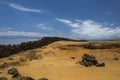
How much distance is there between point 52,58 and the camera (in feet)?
59.9

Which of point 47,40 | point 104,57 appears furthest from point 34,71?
point 47,40

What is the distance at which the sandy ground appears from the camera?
13.9 metres

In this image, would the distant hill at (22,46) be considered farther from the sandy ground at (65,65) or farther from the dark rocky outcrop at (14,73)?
the dark rocky outcrop at (14,73)

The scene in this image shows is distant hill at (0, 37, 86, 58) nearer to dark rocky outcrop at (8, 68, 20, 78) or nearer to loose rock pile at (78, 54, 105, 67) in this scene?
dark rocky outcrop at (8, 68, 20, 78)

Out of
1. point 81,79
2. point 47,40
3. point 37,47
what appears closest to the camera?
point 81,79

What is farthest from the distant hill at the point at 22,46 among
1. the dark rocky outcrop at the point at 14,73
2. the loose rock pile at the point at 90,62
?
the loose rock pile at the point at 90,62

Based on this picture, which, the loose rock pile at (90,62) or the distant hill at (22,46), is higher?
the distant hill at (22,46)

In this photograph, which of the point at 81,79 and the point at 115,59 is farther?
the point at 115,59

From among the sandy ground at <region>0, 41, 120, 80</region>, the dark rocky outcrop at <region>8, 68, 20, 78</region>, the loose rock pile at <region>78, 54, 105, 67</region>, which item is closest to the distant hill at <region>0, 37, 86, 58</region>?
the sandy ground at <region>0, 41, 120, 80</region>

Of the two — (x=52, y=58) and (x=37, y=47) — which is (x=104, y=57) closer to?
(x=52, y=58)

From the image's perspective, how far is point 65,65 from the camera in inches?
655

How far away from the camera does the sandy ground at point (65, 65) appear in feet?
45.6

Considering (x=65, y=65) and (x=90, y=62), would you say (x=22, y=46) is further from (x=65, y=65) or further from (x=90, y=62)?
(x=90, y=62)

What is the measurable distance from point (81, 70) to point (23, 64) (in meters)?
3.70
